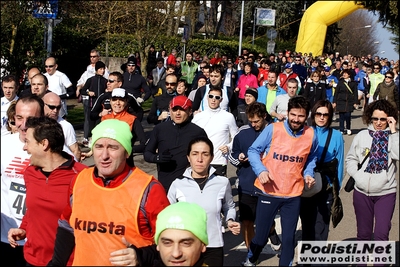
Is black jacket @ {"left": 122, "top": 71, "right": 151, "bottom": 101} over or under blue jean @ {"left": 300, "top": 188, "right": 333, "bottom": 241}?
over

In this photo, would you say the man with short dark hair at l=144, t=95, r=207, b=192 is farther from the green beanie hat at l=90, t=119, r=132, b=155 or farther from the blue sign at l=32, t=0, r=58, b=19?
the blue sign at l=32, t=0, r=58, b=19

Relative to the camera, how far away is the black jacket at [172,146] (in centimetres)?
677

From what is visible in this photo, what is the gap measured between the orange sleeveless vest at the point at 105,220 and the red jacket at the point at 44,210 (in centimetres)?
72

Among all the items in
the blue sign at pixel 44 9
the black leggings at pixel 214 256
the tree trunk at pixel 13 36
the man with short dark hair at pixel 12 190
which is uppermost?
the blue sign at pixel 44 9

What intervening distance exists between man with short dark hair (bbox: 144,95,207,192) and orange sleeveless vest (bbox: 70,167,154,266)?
3094 millimetres

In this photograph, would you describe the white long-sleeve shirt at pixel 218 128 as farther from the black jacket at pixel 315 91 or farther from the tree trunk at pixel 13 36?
the black jacket at pixel 315 91

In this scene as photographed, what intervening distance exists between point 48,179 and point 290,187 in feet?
8.61

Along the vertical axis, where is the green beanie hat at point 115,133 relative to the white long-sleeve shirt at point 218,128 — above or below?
above

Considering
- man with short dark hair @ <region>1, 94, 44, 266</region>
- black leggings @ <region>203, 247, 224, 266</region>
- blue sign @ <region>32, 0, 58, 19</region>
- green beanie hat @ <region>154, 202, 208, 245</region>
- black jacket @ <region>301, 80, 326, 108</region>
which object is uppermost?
blue sign @ <region>32, 0, 58, 19</region>

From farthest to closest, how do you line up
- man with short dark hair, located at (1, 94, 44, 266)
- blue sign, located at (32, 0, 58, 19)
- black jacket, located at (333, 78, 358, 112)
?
1. black jacket, located at (333, 78, 358, 112)
2. blue sign, located at (32, 0, 58, 19)
3. man with short dark hair, located at (1, 94, 44, 266)

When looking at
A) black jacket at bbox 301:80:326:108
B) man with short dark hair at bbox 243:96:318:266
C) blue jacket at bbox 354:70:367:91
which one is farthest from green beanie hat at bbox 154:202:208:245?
blue jacket at bbox 354:70:367:91

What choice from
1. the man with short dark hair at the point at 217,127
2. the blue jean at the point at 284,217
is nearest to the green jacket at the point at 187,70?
the man with short dark hair at the point at 217,127

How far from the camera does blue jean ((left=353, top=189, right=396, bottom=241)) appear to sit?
632 cm

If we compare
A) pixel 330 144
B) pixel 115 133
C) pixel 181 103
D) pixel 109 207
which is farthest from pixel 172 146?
pixel 109 207
